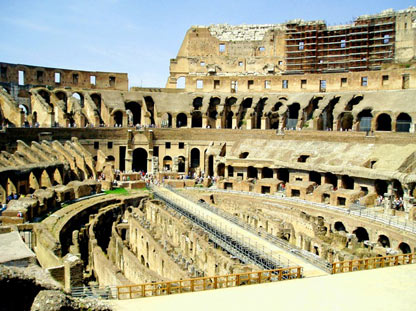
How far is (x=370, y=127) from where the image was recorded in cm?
4041

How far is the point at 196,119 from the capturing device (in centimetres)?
5000

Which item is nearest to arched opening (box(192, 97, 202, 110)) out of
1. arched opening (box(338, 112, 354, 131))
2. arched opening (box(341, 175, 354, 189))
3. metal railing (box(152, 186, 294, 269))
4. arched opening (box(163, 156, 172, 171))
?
arched opening (box(163, 156, 172, 171))

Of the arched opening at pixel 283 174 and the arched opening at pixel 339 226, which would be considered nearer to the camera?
the arched opening at pixel 339 226

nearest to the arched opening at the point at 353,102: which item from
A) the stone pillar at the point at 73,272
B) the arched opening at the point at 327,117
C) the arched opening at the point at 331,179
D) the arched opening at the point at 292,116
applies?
the arched opening at the point at 327,117

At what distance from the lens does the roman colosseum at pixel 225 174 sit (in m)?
15.2

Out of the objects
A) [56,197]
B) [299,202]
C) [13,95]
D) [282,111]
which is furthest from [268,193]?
[13,95]

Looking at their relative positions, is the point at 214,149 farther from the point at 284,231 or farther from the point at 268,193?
the point at 284,231

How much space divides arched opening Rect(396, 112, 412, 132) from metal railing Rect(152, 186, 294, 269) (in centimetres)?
2212

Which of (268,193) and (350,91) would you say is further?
(350,91)

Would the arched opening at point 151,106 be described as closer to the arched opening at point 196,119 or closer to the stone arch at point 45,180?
the arched opening at point 196,119

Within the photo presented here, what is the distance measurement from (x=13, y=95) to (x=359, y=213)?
36616 mm

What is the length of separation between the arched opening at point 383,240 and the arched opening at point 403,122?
1676cm

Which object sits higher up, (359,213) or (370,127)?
(370,127)

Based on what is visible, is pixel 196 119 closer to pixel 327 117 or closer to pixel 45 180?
pixel 327 117
